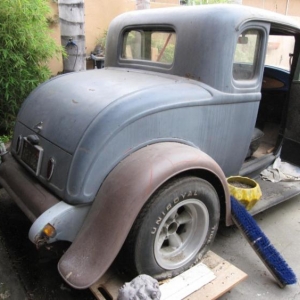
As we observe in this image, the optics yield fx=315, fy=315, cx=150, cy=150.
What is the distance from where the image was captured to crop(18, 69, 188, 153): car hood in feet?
7.05

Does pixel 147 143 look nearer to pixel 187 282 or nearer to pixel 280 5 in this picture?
pixel 187 282

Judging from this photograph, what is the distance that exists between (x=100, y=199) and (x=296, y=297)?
1.62 m

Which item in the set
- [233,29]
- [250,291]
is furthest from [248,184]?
[233,29]

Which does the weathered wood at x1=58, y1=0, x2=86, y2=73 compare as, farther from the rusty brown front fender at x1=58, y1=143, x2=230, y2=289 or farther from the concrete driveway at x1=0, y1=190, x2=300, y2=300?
the rusty brown front fender at x1=58, y1=143, x2=230, y2=289

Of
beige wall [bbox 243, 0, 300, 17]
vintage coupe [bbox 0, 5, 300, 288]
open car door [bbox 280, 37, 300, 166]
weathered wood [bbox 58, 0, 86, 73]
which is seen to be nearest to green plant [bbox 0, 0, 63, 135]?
weathered wood [bbox 58, 0, 86, 73]

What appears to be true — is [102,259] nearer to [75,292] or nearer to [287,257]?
[75,292]

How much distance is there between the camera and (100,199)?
2.01 metres

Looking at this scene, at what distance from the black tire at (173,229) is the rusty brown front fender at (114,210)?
0.13m

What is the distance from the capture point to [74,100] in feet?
7.69

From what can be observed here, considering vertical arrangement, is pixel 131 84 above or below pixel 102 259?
above

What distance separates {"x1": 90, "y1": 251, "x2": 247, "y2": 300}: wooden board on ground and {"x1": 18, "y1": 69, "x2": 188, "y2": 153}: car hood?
935 mm

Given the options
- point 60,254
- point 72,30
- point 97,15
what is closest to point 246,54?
point 60,254

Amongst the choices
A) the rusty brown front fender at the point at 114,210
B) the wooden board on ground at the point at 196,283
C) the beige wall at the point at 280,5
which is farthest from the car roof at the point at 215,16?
the beige wall at the point at 280,5

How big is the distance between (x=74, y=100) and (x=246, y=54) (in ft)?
5.05
